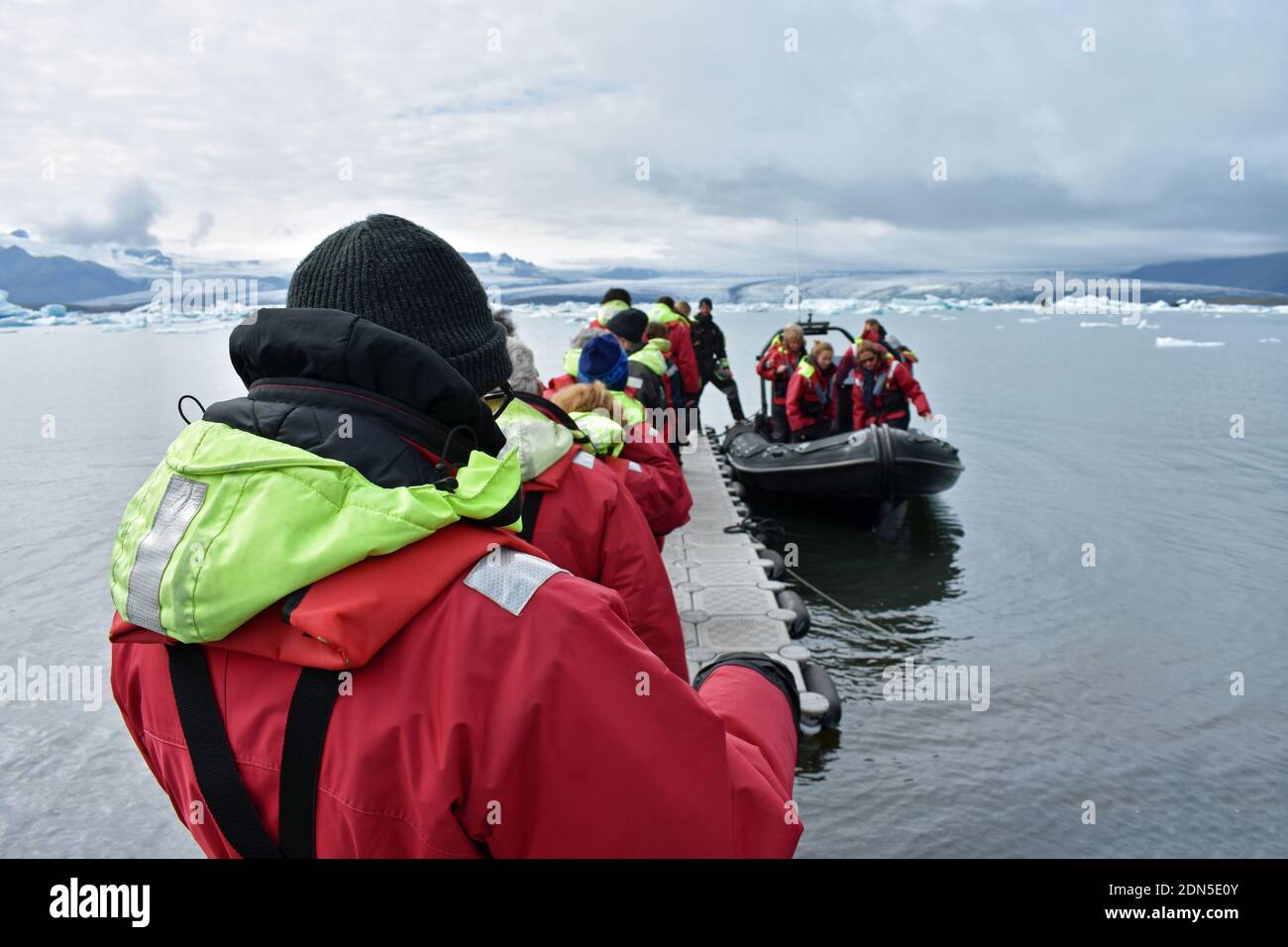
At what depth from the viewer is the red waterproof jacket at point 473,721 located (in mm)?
933

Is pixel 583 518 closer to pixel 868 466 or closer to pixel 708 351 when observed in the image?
pixel 868 466

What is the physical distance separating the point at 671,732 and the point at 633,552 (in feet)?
4.37

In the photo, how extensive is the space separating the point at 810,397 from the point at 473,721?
987 cm

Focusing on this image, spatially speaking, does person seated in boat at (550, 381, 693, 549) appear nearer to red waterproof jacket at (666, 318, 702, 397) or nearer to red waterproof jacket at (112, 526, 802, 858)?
red waterproof jacket at (112, 526, 802, 858)

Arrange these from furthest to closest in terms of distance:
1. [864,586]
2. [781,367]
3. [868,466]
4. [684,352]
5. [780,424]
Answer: [780,424]
[781,367]
[684,352]
[868,466]
[864,586]

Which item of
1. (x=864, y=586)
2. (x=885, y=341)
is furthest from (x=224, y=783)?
(x=885, y=341)

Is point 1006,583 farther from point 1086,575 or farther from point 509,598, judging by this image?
point 509,598

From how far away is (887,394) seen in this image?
1001 centimetres

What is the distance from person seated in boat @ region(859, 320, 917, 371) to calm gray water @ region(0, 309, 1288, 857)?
1.88m

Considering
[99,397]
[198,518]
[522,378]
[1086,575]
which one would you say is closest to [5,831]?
[522,378]

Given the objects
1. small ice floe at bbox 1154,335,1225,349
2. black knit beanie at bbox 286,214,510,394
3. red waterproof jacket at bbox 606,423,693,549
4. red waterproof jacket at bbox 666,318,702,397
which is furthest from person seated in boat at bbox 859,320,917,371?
small ice floe at bbox 1154,335,1225,349

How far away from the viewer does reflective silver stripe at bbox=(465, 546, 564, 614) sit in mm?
946

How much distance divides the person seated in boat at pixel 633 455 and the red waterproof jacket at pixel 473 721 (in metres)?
2.24

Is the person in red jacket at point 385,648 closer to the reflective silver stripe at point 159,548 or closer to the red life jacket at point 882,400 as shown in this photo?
the reflective silver stripe at point 159,548
